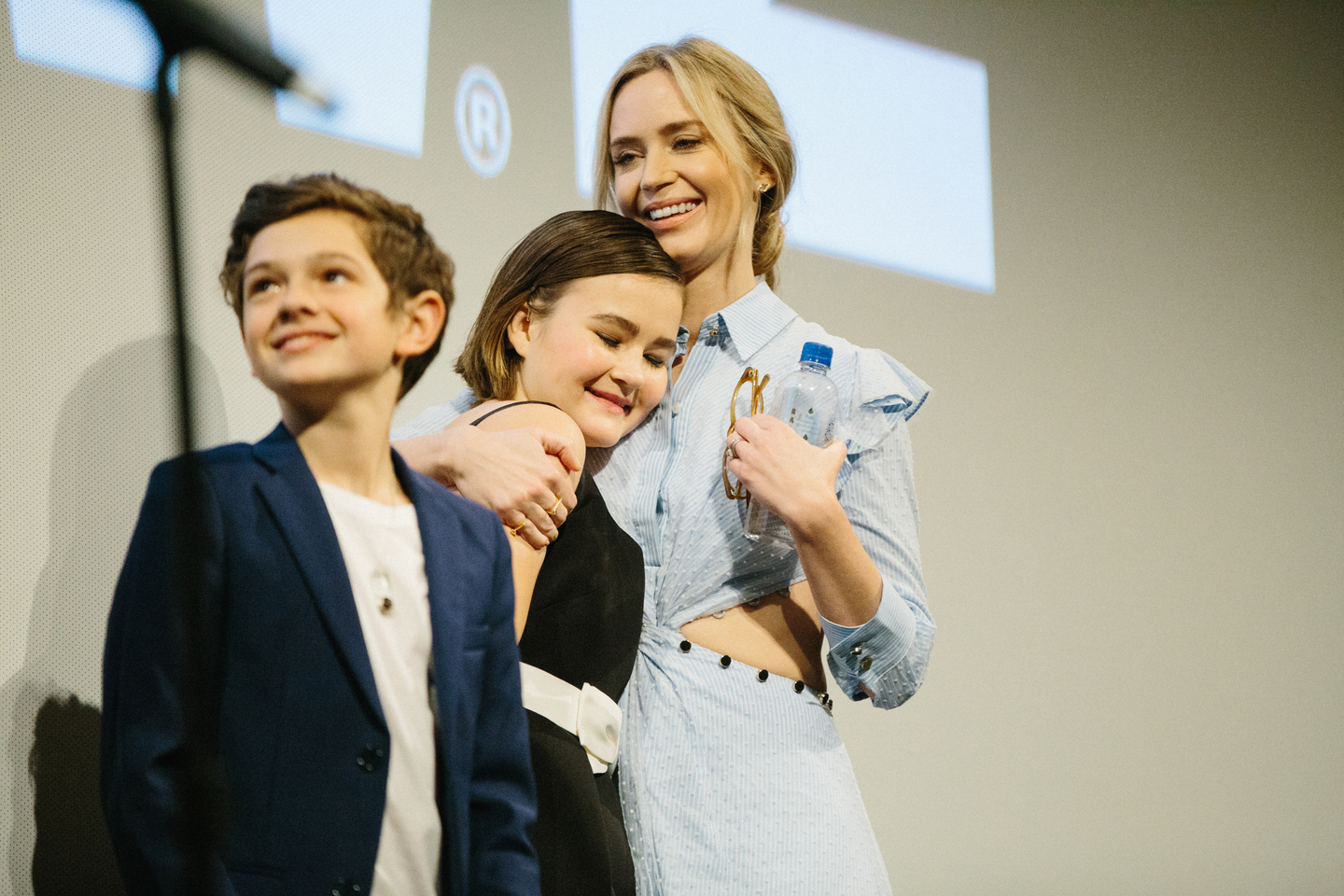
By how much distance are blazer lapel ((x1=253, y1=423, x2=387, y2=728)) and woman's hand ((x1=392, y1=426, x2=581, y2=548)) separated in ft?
0.53

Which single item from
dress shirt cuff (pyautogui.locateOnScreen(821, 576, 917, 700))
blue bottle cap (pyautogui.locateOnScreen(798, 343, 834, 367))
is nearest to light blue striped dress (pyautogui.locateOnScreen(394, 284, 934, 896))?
dress shirt cuff (pyautogui.locateOnScreen(821, 576, 917, 700))

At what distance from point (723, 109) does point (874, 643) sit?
70 centimetres

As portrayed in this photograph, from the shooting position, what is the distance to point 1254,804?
10.1 feet

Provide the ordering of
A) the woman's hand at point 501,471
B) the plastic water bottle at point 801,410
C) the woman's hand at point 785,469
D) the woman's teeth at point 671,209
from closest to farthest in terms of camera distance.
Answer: the woman's hand at point 501,471 → the woman's hand at point 785,469 → the plastic water bottle at point 801,410 → the woman's teeth at point 671,209

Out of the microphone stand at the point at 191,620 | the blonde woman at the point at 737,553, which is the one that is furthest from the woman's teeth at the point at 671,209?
the microphone stand at the point at 191,620

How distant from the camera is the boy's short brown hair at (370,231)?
29.6 inches

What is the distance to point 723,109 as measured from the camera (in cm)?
145

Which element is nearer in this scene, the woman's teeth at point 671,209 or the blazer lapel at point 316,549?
the blazer lapel at point 316,549

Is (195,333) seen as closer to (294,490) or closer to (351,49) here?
(294,490)

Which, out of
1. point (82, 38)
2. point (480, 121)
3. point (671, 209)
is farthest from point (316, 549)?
point (671, 209)

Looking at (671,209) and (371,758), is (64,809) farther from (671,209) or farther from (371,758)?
(671,209)

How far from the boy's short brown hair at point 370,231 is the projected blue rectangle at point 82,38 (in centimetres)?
11

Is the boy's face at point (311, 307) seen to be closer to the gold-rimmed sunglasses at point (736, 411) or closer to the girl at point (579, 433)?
the girl at point (579, 433)

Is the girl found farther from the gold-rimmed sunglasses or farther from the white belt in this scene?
the gold-rimmed sunglasses
